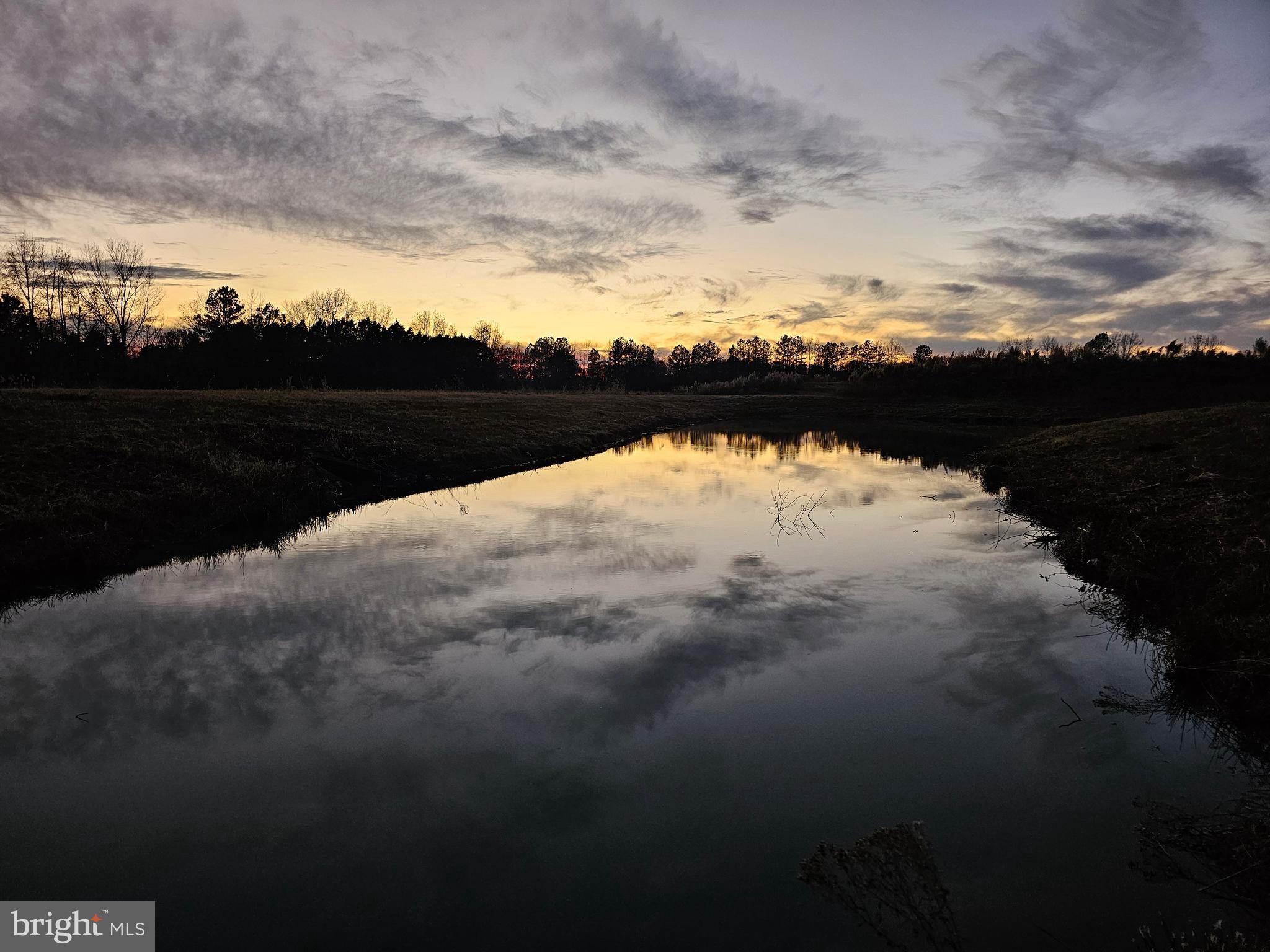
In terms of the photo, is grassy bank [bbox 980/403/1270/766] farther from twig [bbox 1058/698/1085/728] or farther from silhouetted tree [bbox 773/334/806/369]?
silhouetted tree [bbox 773/334/806/369]

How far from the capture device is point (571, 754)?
629 cm

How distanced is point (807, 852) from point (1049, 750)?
3084 millimetres

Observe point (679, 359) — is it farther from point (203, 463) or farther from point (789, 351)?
point (203, 463)

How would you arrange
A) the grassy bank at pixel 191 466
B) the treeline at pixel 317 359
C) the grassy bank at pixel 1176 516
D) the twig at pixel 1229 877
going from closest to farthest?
the twig at pixel 1229 877
the grassy bank at pixel 1176 516
the grassy bank at pixel 191 466
the treeline at pixel 317 359

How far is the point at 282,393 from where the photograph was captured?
32000 mm

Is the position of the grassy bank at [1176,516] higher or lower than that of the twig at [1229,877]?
higher

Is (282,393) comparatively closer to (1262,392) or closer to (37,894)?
(37,894)

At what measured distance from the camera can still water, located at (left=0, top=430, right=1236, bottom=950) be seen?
4484 mm

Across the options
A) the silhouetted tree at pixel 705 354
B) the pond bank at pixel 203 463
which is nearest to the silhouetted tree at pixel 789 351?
the silhouetted tree at pixel 705 354

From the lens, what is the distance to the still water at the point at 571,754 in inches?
177

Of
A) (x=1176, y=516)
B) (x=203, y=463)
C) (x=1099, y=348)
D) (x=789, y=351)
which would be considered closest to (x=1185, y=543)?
(x=1176, y=516)

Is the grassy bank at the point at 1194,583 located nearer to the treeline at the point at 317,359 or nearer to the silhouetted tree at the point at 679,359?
the treeline at the point at 317,359

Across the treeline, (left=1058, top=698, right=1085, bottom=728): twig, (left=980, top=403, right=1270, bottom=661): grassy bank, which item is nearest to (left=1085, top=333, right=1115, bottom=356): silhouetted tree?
the treeline

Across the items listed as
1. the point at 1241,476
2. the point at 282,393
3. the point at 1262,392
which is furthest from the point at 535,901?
the point at 1262,392
